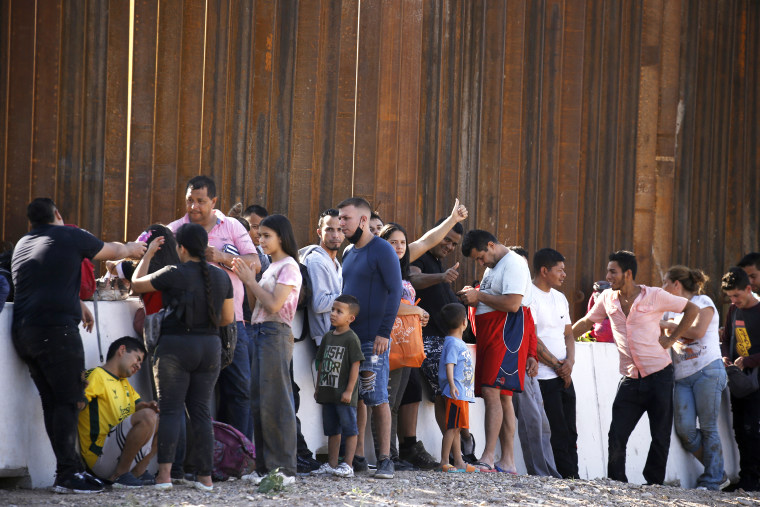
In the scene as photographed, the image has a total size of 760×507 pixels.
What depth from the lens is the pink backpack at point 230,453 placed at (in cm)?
601

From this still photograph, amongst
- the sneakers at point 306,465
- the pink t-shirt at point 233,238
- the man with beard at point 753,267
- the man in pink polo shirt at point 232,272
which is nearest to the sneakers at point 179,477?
the man in pink polo shirt at point 232,272

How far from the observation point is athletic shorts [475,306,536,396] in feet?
24.2

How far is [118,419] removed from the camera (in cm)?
576

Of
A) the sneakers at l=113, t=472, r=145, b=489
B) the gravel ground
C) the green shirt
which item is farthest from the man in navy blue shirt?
the sneakers at l=113, t=472, r=145, b=489

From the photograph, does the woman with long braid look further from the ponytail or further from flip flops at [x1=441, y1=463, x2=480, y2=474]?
the ponytail

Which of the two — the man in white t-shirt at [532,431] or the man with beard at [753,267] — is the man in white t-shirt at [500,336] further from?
the man with beard at [753,267]

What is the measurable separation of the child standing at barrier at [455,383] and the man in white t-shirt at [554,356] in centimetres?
110

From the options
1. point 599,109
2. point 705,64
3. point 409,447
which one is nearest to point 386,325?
point 409,447

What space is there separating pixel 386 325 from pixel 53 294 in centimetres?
218

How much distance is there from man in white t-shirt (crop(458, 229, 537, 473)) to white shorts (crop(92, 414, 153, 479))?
2.73m

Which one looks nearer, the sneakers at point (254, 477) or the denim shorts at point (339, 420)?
the sneakers at point (254, 477)

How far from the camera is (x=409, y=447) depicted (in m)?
7.23

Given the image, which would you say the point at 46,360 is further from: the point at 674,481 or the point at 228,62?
the point at 674,481

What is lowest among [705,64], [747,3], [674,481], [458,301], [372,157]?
[674,481]
